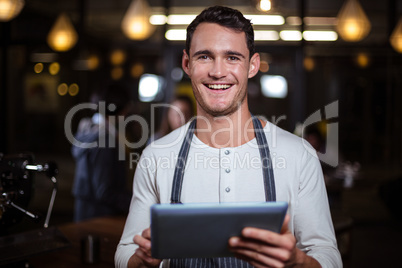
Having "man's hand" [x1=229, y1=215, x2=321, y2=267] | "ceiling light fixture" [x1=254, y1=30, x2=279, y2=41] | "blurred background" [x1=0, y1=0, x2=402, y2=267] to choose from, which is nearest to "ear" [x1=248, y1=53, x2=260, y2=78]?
"man's hand" [x1=229, y1=215, x2=321, y2=267]

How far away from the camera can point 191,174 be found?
1480 millimetres

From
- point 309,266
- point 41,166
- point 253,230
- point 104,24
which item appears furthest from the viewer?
point 104,24

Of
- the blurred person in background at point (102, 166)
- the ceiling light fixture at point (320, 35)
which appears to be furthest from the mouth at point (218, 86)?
the ceiling light fixture at point (320, 35)

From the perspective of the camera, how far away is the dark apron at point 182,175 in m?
1.40

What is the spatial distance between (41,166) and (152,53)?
4.22m

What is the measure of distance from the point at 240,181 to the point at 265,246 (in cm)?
41

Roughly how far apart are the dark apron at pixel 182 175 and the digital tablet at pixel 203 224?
0.35 metres

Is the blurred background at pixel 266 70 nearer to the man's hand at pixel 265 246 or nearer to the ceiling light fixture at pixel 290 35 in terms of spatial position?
the ceiling light fixture at pixel 290 35

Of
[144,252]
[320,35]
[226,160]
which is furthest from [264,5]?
[144,252]

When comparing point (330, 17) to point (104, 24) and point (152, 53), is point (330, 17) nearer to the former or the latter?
point (152, 53)

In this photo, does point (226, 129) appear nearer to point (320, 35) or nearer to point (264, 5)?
point (264, 5)

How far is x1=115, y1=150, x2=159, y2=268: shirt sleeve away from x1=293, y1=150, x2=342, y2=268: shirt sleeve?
1.62ft

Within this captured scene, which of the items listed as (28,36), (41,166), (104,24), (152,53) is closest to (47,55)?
(28,36)

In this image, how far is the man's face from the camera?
144 cm
